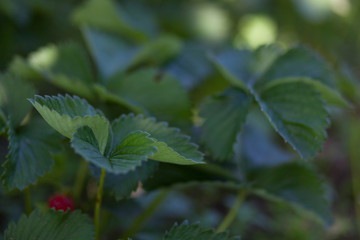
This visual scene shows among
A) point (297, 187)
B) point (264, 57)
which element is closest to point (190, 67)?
point (264, 57)

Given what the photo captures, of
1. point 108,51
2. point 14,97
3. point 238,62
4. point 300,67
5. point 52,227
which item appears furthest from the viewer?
point 108,51

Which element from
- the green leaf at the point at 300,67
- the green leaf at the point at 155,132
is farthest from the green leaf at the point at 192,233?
the green leaf at the point at 300,67

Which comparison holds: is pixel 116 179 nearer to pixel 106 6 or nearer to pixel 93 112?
pixel 93 112

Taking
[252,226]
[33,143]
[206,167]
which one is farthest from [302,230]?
[33,143]

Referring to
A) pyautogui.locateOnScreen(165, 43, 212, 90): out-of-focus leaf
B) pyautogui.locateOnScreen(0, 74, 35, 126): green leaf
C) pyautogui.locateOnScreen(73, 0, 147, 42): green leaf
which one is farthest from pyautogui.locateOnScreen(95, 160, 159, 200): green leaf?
pyautogui.locateOnScreen(73, 0, 147, 42): green leaf

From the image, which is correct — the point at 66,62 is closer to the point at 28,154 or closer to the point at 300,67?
the point at 28,154

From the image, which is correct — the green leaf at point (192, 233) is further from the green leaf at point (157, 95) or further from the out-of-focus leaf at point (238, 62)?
the out-of-focus leaf at point (238, 62)

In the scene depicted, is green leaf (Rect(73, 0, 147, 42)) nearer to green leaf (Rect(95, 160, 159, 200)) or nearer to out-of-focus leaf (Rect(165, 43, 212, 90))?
out-of-focus leaf (Rect(165, 43, 212, 90))
